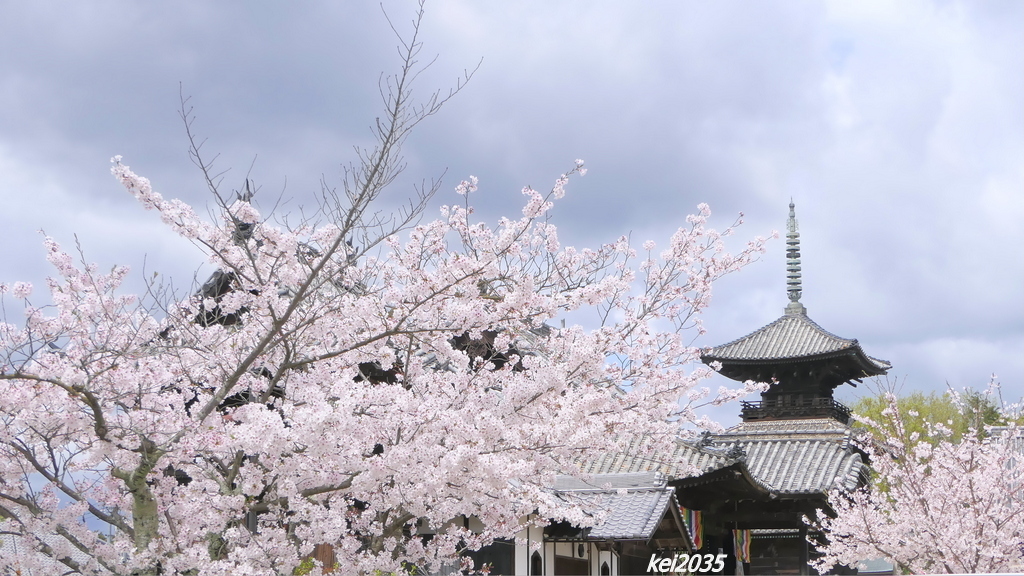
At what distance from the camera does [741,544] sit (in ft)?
73.0

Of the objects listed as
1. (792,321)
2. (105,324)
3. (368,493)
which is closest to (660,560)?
(368,493)

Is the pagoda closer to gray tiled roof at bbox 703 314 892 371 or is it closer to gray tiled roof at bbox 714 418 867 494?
gray tiled roof at bbox 703 314 892 371

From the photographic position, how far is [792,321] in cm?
3356

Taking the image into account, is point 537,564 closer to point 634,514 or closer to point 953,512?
point 634,514

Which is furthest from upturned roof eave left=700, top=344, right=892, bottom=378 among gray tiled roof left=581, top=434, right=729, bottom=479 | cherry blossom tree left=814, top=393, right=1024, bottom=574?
cherry blossom tree left=814, top=393, right=1024, bottom=574

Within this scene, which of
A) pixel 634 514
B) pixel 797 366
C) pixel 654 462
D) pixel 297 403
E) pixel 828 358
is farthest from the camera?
pixel 797 366

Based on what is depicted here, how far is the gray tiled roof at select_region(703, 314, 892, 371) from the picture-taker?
30359 mm

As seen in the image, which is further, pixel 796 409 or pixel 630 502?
pixel 796 409

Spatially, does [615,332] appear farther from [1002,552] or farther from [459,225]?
[1002,552]

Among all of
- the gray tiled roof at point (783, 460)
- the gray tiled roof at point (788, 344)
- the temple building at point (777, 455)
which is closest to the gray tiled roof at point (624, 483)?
the temple building at point (777, 455)

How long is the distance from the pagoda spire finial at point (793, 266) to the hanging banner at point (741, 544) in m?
13.9

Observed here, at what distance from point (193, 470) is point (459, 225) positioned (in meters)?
3.21

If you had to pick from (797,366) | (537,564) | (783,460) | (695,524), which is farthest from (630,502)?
(797,366)

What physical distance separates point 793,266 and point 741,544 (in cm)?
1711
